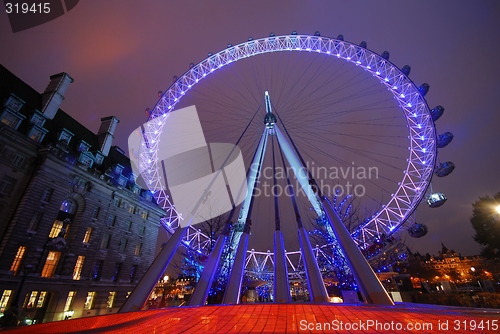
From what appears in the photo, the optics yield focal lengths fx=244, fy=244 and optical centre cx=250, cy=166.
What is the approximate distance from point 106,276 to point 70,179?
1353cm

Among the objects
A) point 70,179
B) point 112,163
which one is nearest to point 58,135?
point 70,179

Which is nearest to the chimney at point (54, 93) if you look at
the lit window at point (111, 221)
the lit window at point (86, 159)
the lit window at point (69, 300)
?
the lit window at point (86, 159)

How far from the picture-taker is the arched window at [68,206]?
29.4 m

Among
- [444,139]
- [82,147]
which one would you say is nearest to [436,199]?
[444,139]

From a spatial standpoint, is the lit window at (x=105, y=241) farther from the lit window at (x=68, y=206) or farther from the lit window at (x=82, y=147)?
the lit window at (x=82, y=147)

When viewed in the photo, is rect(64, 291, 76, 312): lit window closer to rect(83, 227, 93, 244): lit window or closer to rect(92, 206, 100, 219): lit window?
rect(83, 227, 93, 244): lit window

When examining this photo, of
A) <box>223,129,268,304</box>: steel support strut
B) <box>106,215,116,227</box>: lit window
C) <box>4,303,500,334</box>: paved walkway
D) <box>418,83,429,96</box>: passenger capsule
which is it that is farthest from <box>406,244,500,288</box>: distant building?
<box>4,303,500,334</box>: paved walkway

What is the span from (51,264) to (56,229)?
382cm

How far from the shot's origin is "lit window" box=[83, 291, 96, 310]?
95.6ft

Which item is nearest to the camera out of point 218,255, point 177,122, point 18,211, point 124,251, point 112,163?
point 218,255

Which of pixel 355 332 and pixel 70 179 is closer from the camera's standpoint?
pixel 355 332

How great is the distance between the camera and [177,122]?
103ft

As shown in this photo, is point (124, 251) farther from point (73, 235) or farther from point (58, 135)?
point (58, 135)

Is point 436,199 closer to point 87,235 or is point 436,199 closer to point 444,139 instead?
point 444,139
